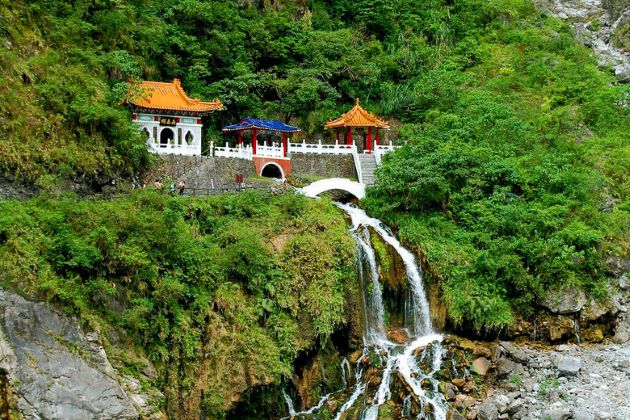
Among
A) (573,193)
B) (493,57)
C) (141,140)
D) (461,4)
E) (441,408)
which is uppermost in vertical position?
(461,4)

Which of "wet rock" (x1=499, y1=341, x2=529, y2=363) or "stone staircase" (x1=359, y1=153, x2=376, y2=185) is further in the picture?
"stone staircase" (x1=359, y1=153, x2=376, y2=185)

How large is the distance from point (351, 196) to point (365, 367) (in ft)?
35.8

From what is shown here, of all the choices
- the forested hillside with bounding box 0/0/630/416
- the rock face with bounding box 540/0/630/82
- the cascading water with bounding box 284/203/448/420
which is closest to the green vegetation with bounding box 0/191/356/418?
the forested hillside with bounding box 0/0/630/416

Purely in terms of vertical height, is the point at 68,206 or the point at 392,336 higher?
the point at 68,206

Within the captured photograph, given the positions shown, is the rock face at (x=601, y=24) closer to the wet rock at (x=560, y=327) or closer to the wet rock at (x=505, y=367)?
the wet rock at (x=560, y=327)

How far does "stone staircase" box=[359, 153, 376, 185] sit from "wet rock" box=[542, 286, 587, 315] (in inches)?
427

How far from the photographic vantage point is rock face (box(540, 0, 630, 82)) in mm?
42375

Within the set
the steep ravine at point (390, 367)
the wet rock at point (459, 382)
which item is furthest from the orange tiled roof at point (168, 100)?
the wet rock at point (459, 382)

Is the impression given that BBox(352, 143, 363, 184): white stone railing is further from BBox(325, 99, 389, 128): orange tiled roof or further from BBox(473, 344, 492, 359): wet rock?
BBox(473, 344, 492, 359): wet rock

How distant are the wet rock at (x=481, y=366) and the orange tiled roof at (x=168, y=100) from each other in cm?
1685

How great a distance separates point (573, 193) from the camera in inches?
1097

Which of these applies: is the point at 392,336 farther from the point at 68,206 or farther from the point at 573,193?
the point at 68,206

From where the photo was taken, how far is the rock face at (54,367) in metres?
16.2

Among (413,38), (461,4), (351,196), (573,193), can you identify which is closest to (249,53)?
(413,38)
